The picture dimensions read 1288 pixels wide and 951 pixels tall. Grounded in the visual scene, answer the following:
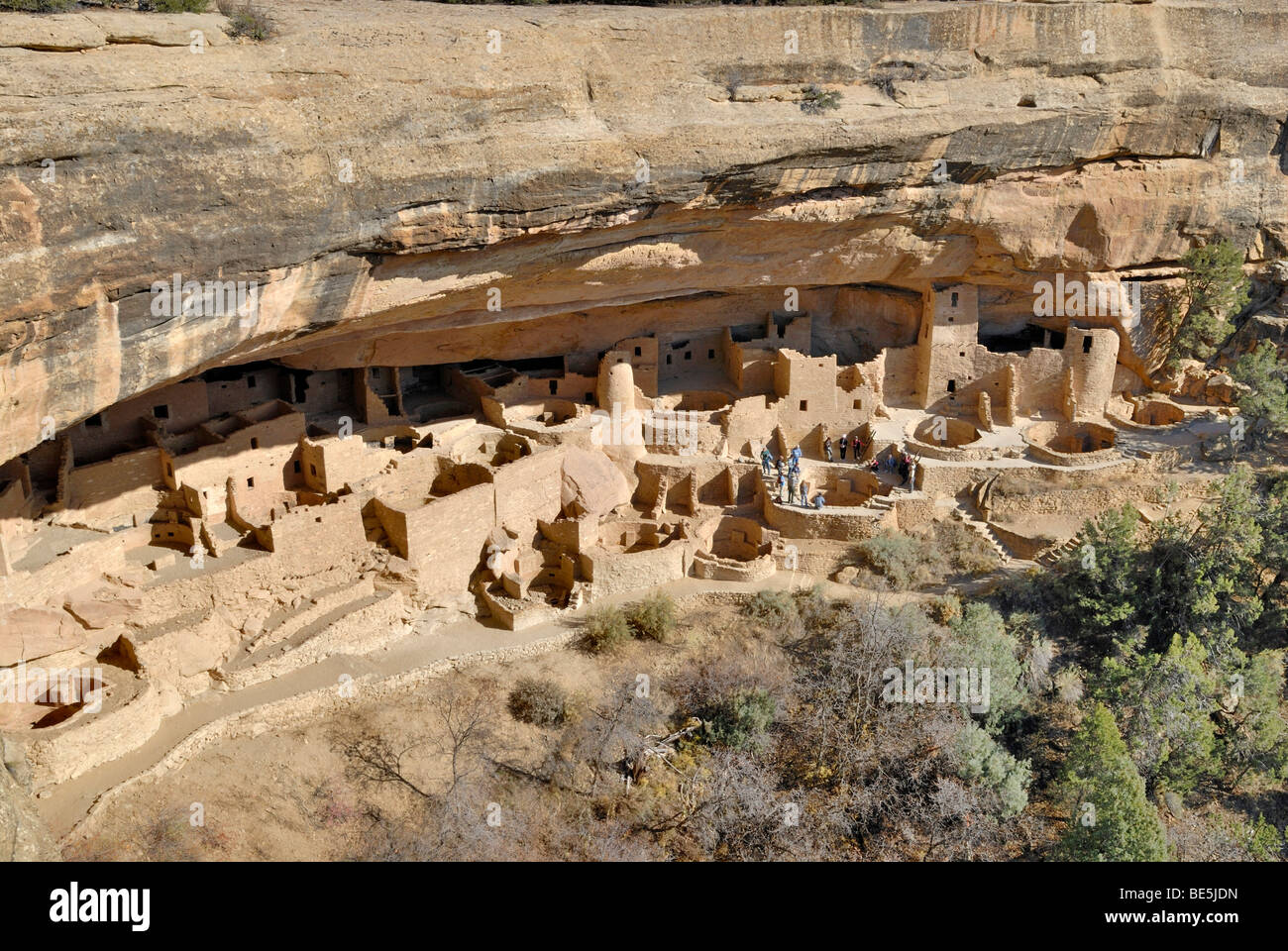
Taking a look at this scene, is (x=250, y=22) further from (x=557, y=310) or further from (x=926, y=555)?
(x=926, y=555)

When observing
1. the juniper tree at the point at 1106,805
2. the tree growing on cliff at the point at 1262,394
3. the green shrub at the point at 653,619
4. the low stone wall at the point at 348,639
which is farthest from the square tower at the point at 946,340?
the low stone wall at the point at 348,639

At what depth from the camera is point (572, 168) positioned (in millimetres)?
15508

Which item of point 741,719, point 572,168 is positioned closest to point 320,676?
point 741,719

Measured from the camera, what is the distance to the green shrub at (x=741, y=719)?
53.1 ft

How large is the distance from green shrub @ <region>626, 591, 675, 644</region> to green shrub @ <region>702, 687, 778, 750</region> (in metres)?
1.60

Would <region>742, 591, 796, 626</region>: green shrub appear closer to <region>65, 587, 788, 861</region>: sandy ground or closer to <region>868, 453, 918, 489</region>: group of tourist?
<region>65, 587, 788, 861</region>: sandy ground

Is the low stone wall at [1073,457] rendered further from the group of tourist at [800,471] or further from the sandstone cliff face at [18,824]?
the sandstone cliff face at [18,824]

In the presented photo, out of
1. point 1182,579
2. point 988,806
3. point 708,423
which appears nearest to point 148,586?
point 708,423

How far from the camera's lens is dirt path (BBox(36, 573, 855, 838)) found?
13406mm

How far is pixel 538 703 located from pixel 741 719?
107 inches

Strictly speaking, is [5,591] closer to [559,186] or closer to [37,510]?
[37,510]

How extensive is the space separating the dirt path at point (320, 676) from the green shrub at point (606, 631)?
0.49m

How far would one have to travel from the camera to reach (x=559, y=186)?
51.0 feet

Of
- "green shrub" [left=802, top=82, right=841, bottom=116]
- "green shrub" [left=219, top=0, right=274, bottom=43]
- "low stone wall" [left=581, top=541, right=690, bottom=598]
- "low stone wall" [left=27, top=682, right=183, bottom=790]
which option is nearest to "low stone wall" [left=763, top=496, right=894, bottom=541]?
"low stone wall" [left=581, top=541, right=690, bottom=598]
